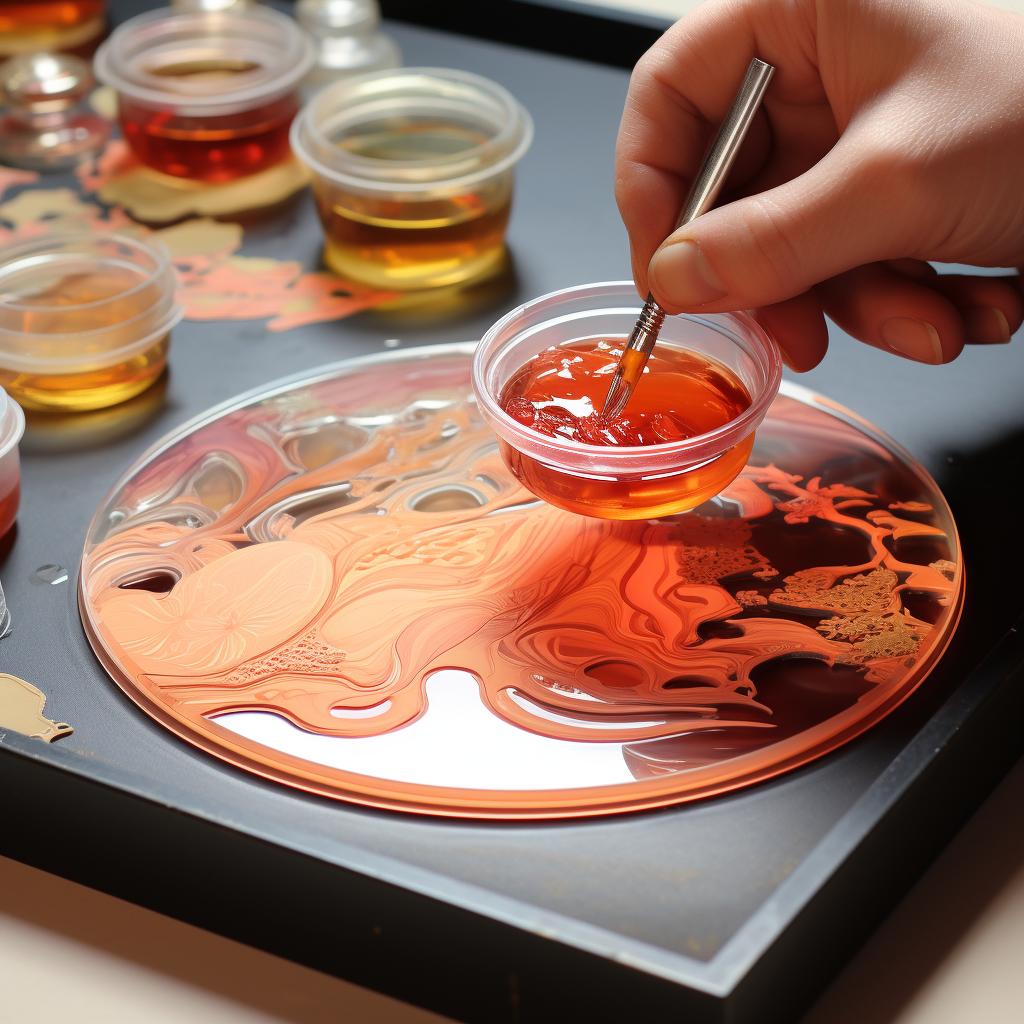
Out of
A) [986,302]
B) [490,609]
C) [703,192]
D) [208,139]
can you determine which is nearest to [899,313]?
[986,302]

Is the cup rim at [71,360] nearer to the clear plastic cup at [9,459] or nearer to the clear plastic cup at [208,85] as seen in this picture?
the clear plastic cup at [9,459]

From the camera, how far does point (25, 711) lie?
3.47 ft

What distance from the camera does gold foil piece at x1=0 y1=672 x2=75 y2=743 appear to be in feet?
3.41

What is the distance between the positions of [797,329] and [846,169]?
0.77 ft

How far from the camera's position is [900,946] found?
98 centimetres

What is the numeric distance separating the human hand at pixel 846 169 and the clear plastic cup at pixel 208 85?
0.61 meters

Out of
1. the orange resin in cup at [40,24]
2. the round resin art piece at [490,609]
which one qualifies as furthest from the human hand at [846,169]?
the orange resin in cup at [40,24]

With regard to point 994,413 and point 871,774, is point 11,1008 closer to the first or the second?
point 871,774

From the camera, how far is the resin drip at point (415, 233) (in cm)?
150

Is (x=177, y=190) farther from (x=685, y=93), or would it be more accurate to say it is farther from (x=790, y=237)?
(x=790, y=237)

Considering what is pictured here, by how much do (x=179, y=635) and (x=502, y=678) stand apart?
256 mm

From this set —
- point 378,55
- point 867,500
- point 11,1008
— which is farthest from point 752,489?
point 378,55

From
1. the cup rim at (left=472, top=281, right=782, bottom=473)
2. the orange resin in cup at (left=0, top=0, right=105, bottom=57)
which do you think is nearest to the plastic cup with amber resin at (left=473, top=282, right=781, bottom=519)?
the cup rim at (left=472, top=281, right=782, bottom=473)

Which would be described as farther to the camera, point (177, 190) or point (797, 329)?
point (177, 190)
